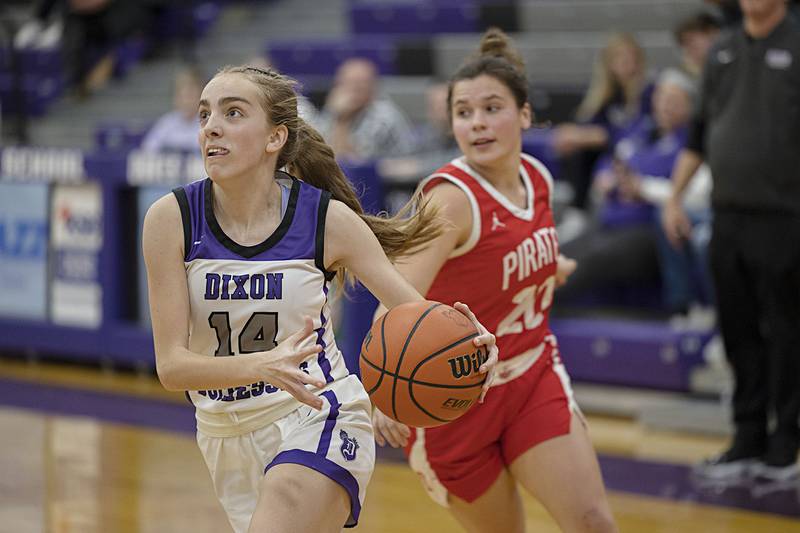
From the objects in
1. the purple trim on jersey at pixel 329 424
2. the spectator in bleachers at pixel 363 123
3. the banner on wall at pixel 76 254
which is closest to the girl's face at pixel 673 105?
the spectator in bleachers at pixel 363 123

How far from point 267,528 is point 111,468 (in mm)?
3694

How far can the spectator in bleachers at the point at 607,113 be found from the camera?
8500 mm

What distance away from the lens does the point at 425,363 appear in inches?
128

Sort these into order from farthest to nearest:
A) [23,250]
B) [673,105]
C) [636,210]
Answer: [23,250] < [636,210] < [673,105]

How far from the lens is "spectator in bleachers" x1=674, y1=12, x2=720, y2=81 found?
25.9 ft

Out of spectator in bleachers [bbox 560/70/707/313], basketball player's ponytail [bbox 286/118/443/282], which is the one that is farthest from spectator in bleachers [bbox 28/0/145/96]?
→ basketball player's ponytail [bbox 286/118/443/282]

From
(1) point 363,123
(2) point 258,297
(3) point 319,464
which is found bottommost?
(1) point 363,123

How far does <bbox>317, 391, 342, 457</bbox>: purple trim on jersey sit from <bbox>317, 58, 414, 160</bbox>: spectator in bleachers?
17.6ft

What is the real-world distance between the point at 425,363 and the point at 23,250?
22.2 feet

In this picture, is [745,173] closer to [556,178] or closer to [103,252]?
[556,178]

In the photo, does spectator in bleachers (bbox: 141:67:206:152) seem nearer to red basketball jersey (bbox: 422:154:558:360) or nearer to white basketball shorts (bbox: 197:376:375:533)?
red basketball jersey (bbox: 422:154:558:360)

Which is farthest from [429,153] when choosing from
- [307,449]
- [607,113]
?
[307,449]

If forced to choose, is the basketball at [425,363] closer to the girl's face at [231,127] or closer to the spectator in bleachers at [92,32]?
the girl's face at [231,127]

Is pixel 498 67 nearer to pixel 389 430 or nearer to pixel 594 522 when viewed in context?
pixel 389 430
